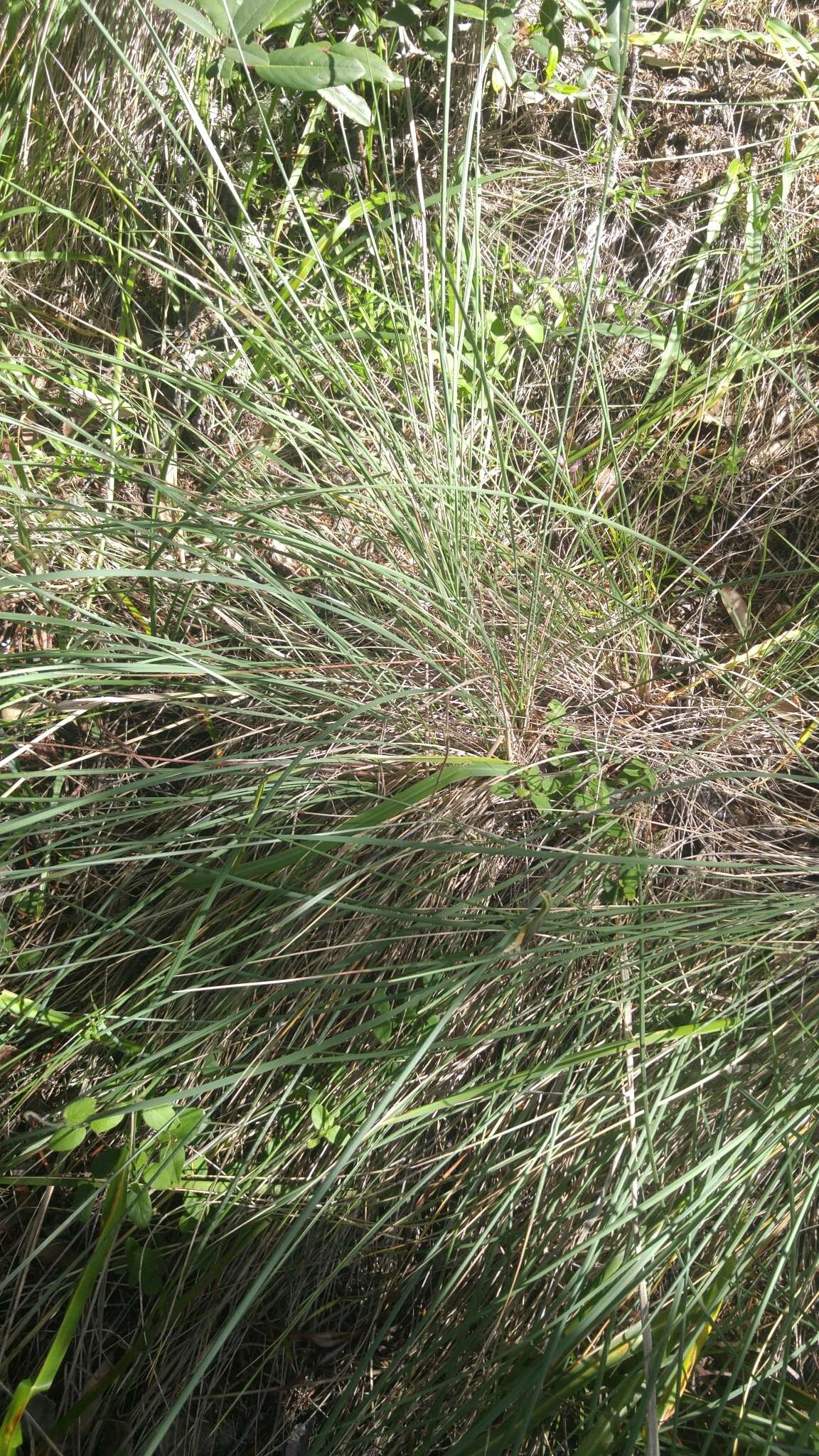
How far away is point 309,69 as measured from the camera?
1.30m

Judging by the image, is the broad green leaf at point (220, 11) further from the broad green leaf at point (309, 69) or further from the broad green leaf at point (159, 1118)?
the broad green leaf at point (159, 1118)

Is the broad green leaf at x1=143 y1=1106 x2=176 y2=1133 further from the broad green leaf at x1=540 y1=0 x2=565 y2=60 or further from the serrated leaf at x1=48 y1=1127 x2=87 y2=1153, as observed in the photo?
the broad green leaf at x1=540 y1=0 x2=565 y2=60

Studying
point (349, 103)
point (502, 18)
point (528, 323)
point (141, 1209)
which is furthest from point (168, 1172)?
point (502, 18)

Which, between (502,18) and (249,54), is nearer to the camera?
(249,54)

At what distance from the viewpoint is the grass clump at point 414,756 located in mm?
1083

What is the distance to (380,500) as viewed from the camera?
126cm

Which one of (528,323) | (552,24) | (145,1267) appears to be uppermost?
(552,24)

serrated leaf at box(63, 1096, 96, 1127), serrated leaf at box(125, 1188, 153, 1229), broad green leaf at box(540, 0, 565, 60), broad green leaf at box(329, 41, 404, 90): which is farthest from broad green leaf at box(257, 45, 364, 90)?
serrated leaf at box(125, 1188, 153, 1229)

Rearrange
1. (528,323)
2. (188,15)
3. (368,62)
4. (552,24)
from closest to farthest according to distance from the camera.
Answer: (188,15) → (368,62) → (552,24) → (528,323)

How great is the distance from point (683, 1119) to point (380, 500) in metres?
0.85

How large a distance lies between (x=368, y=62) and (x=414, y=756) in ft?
3.18

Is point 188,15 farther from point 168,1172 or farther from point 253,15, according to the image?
point 168,1172

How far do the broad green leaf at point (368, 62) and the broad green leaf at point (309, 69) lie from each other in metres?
0.01

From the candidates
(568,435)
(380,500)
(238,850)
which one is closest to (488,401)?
(380,500)
